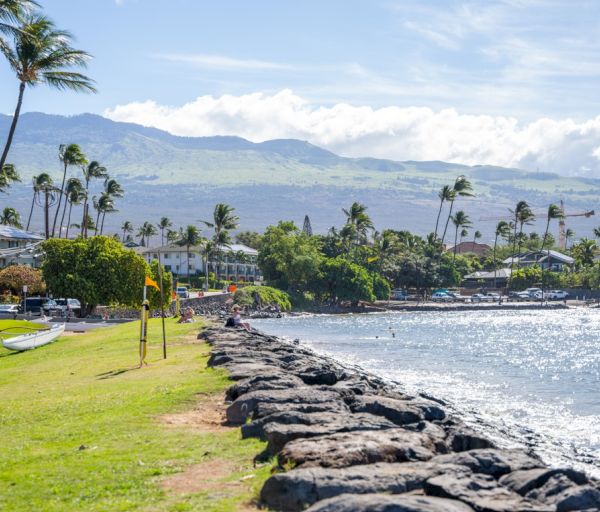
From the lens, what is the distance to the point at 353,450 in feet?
39.0

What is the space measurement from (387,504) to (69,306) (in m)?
72.0

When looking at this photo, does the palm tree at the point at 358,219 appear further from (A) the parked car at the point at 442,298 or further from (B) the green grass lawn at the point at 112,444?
(B) the green grass lawn at the point at 112,444

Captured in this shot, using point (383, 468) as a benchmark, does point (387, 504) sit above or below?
above

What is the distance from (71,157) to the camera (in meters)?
107

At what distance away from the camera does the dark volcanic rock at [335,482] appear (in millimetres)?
10305

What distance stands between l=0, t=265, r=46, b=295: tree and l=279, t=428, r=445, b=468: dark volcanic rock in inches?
2884

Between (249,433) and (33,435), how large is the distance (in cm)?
439

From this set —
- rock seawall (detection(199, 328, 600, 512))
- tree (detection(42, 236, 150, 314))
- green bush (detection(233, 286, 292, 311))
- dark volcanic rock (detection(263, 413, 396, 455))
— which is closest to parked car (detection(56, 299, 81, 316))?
tree (detection(42, 236, 150, 314))

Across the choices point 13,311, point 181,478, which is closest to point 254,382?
point 181,478

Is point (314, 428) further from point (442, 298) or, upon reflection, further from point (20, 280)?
point (442, 298)

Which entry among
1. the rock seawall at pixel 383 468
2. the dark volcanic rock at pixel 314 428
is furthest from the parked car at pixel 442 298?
the dark volcanic rock at pixel 314 428

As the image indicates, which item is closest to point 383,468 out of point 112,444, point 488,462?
point 488,462

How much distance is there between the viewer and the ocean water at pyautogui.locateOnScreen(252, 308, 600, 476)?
76.8ft

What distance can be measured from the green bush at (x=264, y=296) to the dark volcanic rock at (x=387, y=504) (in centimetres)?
10755
